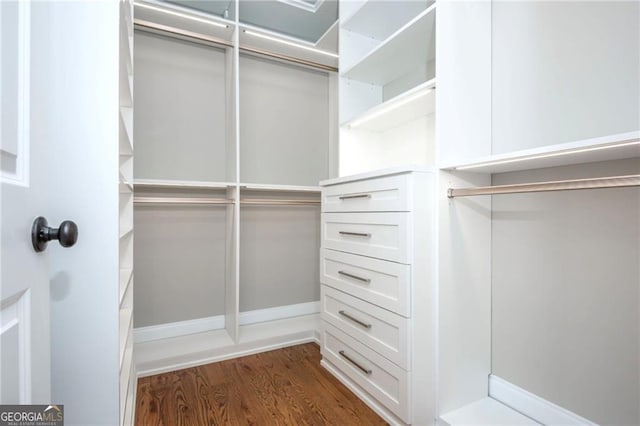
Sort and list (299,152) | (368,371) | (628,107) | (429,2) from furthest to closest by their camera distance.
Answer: (299,152) < (429,2) < (368,371) < (628,107)

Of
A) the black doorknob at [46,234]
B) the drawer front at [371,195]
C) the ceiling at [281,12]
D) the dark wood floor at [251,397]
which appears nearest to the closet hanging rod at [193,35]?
the ceiling at [281,12]

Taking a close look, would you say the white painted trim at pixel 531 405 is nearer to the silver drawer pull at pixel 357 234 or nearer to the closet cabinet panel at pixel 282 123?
the silver drawer pull at pixel 357 234

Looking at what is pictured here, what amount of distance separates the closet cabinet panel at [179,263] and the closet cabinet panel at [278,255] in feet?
0.62

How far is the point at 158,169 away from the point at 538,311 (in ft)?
7.62

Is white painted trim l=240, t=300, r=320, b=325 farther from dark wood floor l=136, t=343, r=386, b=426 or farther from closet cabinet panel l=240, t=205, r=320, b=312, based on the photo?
dark wood floor l=136, t=343, r=386, b=426

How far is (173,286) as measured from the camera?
224 cm

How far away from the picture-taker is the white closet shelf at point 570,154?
867mm

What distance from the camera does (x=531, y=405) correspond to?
4.42 ft

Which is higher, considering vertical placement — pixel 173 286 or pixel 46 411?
pixel 46 411

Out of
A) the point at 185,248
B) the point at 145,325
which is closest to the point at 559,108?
the point at 185,248

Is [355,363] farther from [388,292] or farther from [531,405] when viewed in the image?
[531,405]

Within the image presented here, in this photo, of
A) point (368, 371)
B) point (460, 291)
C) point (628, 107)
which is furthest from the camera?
point (368, 371)

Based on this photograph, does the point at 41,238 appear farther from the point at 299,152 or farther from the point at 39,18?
the point at 299,152

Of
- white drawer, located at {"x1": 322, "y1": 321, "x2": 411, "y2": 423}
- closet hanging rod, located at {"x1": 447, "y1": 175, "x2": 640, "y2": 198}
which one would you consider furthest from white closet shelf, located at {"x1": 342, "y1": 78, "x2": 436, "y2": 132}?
white drawer, located at {"x1": 322, "y1": 321, "x2": 411, "y2": 423}
